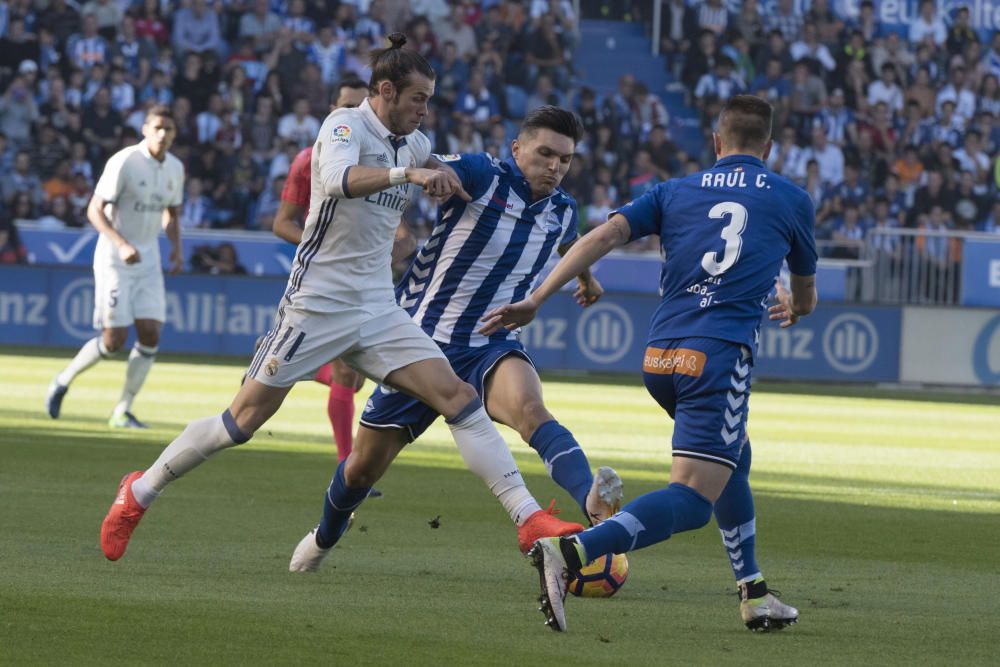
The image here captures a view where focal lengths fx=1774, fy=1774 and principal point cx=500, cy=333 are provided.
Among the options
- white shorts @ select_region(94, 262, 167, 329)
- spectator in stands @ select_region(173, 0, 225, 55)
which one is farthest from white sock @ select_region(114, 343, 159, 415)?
spectator in stands @ select_region(173, 0, 225, 55)

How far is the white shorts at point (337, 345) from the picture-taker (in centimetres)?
690

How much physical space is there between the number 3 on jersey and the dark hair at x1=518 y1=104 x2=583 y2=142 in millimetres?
1431

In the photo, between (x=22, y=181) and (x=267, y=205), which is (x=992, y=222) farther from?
(x=22, y=181)

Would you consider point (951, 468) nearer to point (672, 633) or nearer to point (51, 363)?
point (672, 633)

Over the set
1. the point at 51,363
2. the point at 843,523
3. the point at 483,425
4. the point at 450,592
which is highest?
the point at 483,425

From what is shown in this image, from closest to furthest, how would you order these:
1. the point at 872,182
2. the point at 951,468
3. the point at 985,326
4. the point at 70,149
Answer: the point at 951,468 < the point at 985,326 < the point at 70,149 < the point at 872,182

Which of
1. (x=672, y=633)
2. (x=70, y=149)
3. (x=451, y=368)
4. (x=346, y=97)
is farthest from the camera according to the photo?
(x=70, y=149)

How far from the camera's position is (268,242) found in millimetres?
23859

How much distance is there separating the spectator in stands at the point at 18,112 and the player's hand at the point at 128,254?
1370cm

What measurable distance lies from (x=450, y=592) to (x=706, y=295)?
4.91 feet

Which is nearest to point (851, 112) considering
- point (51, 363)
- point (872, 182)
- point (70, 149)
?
point (872, 182)

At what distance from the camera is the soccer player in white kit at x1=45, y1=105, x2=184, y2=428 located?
13.6m

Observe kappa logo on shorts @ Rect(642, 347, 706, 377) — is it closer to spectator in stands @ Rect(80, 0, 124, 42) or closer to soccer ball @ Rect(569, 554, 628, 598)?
soccer ball @ Rect(569, 554, 628, 598)

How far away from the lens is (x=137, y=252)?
13453mm
